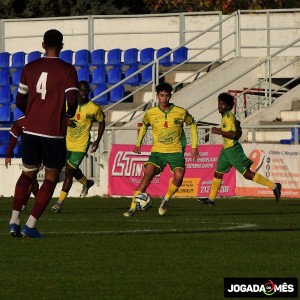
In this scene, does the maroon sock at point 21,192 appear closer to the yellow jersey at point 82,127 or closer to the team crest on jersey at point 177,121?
the team crest on jersey at point 177,121

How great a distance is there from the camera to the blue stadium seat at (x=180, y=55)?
116 ft

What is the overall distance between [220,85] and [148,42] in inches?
170

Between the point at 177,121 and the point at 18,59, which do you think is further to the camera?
the point at 18,59

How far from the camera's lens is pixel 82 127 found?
22.6m

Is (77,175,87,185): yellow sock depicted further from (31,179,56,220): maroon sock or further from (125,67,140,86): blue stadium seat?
(125,67,140,86): blue stadium seat

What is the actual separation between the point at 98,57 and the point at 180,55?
91.1 inches

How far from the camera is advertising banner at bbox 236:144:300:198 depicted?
85.5 feet

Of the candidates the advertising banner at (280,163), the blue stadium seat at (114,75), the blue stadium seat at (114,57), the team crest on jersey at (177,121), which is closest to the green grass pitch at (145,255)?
the team crest on jersey at (177,121)

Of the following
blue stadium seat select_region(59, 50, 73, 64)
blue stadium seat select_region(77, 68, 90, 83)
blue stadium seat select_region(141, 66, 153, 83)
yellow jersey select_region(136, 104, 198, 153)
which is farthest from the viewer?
blue stadium seat select_region(59, 50, 73, 64)

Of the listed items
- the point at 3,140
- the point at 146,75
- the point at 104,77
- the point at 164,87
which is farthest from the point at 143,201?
the point at 104,77

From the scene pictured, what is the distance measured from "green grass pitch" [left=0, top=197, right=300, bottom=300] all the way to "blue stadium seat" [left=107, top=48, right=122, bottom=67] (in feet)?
53.4

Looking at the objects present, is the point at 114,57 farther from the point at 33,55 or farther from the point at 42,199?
the point at 42,199

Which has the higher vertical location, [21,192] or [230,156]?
[21,192]

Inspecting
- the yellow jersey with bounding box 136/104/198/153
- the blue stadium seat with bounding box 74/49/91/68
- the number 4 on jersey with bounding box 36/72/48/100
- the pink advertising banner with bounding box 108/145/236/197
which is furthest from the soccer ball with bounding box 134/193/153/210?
the blue stadium seat with bounding box 74/49/91/68
